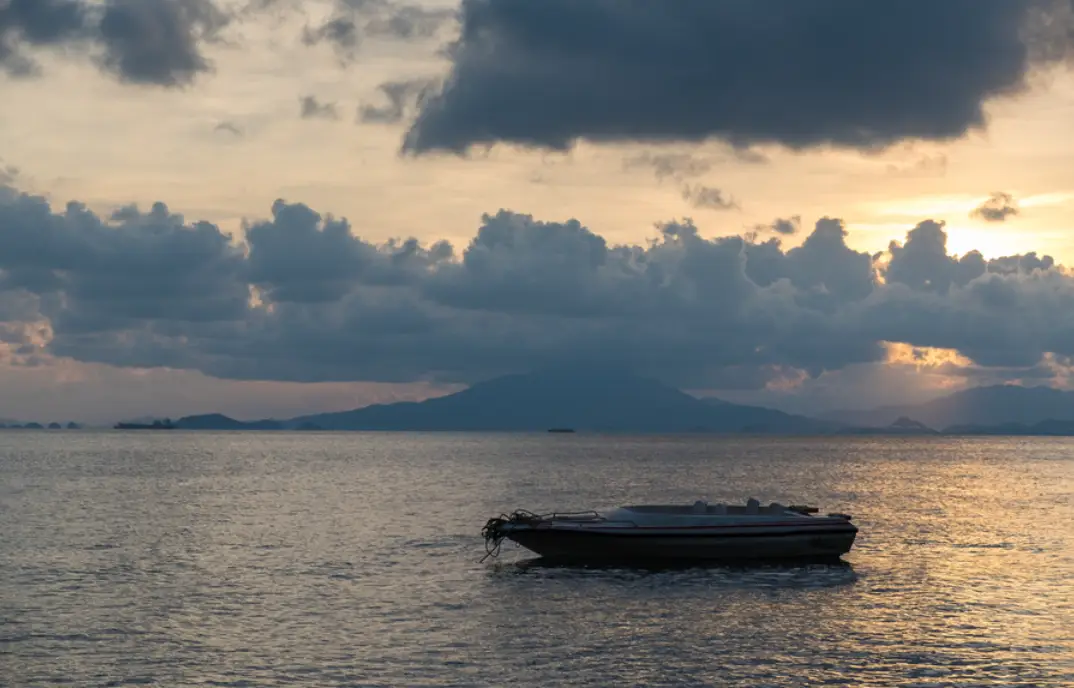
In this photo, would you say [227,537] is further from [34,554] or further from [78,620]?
[78,620]

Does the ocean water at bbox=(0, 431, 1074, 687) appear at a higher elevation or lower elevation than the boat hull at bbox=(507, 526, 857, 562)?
lower

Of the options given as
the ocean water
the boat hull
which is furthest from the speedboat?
the ocean water

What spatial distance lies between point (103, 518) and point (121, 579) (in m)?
37.6

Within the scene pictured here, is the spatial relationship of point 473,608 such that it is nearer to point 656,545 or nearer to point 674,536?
point 656,545

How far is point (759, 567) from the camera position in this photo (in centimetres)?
5953

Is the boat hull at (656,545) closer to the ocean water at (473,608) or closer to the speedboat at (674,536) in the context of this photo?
the speedboat at (674,536)

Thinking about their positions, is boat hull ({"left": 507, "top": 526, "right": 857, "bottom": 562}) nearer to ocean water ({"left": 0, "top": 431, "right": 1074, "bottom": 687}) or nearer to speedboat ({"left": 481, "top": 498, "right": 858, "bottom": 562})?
speedboat ({"left": 481, "top": 498, "right": 858, "bottom": 562})

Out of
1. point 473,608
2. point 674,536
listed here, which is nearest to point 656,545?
point 674,536

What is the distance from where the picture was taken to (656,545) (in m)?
59.0

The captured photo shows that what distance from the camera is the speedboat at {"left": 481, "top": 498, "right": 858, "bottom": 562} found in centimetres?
5872

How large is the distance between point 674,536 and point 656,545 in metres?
1.14

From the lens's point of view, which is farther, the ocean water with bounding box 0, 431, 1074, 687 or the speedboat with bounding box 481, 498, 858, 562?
the speedboat with bounding box 481, 498, 858, 562

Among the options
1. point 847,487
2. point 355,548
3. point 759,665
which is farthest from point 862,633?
point 847,487

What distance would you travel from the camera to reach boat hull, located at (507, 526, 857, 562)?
58688 millimetres
